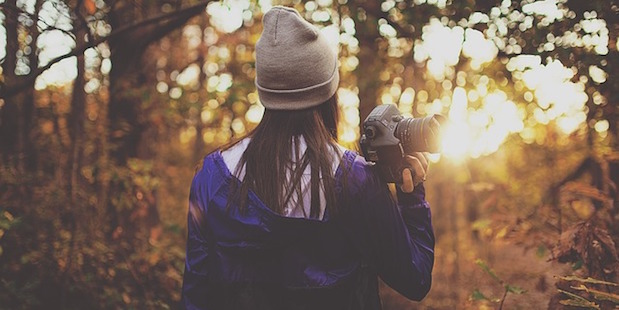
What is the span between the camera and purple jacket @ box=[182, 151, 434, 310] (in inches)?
64.4

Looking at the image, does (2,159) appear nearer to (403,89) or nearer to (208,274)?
(208,274)

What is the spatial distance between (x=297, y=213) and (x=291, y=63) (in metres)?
0.50

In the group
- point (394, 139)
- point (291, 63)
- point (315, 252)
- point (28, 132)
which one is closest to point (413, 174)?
point (394, 139)

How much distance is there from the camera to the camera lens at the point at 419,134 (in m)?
1.73

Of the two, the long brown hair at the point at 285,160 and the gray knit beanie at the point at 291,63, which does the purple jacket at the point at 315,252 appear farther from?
the gray knit beanie at the point at 291,63

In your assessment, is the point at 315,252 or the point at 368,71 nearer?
the point at 315,252

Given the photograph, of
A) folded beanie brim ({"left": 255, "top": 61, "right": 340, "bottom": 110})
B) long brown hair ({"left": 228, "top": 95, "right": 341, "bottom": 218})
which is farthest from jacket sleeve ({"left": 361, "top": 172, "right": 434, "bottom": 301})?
folded beanie brim ({"left": 255, "top": 61, "right": 340, "bottom": 110})

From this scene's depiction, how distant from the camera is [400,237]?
1663 millimetres

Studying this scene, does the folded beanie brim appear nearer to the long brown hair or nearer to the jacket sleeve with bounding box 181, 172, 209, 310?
the long brown hair

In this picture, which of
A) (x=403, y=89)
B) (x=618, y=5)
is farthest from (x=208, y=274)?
(x=403, y=89)

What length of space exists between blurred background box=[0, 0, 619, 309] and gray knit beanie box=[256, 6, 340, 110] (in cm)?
20

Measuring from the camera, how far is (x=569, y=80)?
283cm

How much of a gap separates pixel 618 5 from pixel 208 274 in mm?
2312

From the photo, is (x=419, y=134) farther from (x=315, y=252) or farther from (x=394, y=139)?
(x=315, y=252)
